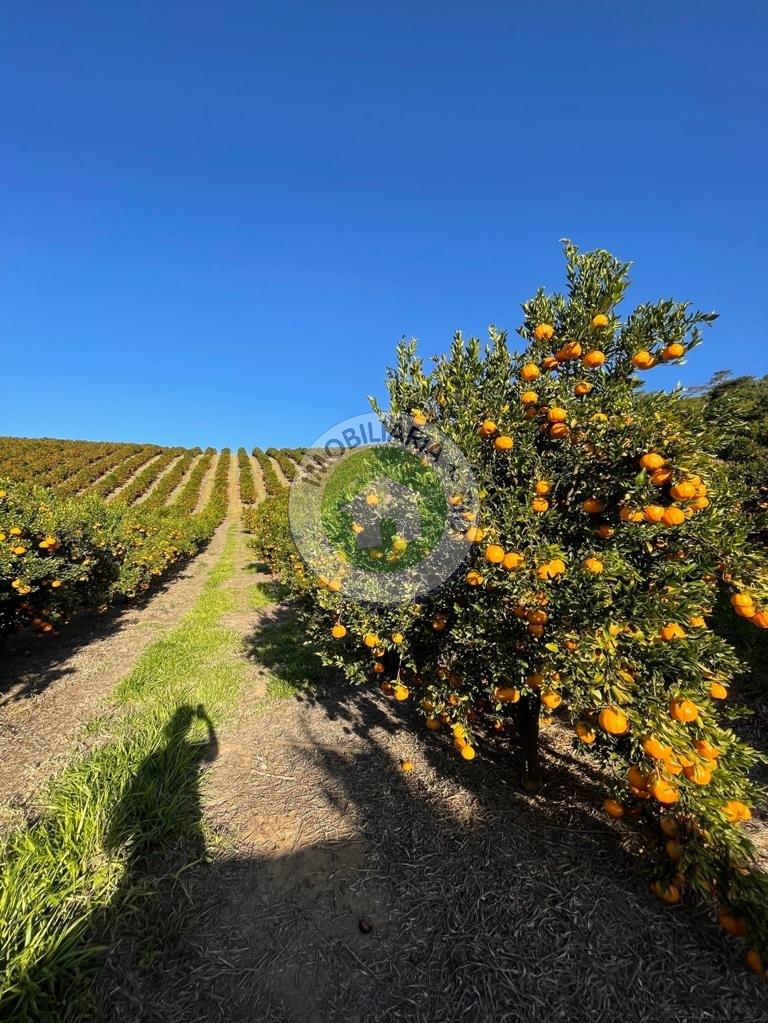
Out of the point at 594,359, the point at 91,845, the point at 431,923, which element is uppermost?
the point at 594,359

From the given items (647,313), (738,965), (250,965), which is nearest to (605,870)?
(738,965)

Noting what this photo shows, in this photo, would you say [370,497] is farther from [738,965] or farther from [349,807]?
[738,965]

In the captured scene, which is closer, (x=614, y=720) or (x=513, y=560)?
(x=614, y=720)

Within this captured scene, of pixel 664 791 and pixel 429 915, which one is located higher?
pixel 664 791

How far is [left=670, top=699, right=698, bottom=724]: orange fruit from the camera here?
2.14 meters

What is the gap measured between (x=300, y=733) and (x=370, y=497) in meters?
3.15

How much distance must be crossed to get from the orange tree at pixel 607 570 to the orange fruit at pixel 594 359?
0.08 ft

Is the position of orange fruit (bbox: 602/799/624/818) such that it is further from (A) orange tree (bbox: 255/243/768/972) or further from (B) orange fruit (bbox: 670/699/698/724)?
(B) orange fruit (bbox: 670/699/698/724)

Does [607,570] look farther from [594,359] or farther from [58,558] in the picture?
[58,558]

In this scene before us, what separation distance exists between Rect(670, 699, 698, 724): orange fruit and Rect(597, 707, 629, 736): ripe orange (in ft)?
0.85

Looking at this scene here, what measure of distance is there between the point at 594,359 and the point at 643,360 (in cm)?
29
